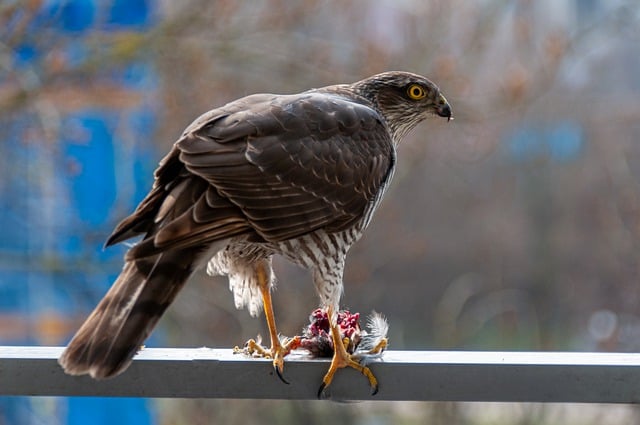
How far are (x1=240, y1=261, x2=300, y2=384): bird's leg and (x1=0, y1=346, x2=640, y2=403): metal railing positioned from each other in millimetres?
77

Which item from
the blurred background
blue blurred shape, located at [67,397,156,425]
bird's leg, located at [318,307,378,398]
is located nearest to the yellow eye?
bird's leg, located at [318,307,378,398]

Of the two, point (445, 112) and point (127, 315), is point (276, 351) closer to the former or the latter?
point (127, 315)

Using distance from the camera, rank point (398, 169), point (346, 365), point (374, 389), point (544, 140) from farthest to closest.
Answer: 1. point (544, 140)
2. point (398, 169)
3. point (346, 365)
4. point (374, 389)

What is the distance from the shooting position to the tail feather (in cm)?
196

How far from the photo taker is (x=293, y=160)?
2574 mm

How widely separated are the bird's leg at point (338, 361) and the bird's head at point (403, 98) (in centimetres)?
92

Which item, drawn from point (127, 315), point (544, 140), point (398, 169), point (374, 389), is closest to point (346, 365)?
point (374, 389)

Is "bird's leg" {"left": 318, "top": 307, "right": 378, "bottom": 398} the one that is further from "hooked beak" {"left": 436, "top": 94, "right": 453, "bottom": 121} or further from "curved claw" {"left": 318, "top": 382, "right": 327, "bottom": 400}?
"hooked beak" {"left": 436, "top": 94, "right": 453, "bottom": 121}

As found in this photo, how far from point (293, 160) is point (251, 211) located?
A: 25 centimetres

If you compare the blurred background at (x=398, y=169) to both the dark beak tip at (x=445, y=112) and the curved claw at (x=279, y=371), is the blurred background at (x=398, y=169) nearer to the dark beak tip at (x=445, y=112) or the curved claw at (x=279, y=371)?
the dark beak tip at (x=445, y=112)

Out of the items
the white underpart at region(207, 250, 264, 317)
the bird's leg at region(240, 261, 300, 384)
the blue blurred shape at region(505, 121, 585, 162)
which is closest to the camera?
the bird's leg at region(240, 261, 300, 384)

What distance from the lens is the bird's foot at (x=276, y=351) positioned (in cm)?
226

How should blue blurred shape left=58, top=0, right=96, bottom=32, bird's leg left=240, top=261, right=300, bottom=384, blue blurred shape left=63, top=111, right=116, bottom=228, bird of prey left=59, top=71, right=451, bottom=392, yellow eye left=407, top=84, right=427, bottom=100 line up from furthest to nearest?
blue blurred shape left=63, top=111, right=116, bottom=228, blue blurred shape left=58, top=0, right=96, bottom=32, yellow eye left=407, top=84, right=427, bottom=100, bird's leg left=240, top=261, right=300, bottom=384, bird of prey left=59, top=71, right=451, bottom=392

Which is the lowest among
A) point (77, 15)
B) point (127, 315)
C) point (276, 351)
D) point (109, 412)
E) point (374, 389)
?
point (109, 412)
